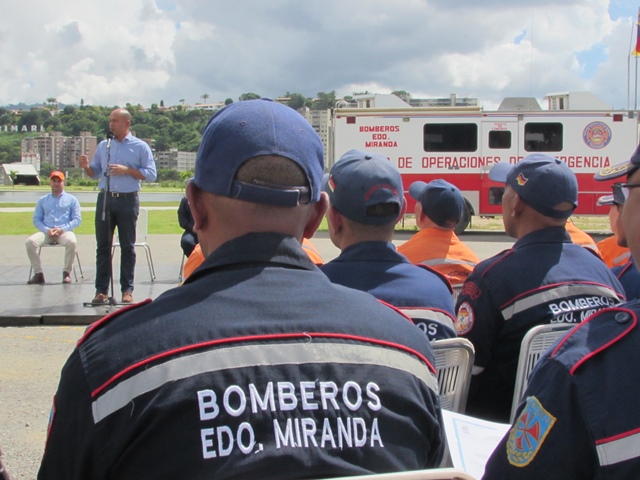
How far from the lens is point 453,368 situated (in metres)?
2.60

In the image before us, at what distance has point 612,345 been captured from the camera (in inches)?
54.6

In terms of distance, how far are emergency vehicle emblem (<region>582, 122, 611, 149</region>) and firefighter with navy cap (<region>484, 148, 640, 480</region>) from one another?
1786cm

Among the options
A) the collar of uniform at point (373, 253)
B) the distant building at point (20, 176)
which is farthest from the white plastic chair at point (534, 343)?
the distant building at point (20, 176)

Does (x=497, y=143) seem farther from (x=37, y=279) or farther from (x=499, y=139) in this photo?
(x=37, y=279)

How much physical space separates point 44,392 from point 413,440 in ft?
14.8

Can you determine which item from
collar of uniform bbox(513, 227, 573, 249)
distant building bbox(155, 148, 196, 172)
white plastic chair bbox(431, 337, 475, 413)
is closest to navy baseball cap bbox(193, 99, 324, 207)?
white plastic chair bbox(431, 337, 475, 413)

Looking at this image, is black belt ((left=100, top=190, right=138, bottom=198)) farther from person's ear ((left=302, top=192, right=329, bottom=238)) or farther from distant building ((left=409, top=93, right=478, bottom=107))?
distant building ((left=409, top=93, right=478, bottom=107))

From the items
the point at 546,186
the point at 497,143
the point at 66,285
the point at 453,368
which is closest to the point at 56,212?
the point at 66,285

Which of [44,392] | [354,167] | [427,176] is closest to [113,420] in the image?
[354,167]

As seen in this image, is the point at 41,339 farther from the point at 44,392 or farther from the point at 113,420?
the point at 113,420

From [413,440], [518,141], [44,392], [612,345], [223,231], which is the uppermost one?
[518,141]

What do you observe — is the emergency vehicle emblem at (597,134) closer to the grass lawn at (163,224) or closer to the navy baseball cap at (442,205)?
the grass lawn at (163,224)

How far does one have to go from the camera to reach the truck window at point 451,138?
1834 cm

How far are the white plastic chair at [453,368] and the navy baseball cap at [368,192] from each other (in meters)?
0.80
